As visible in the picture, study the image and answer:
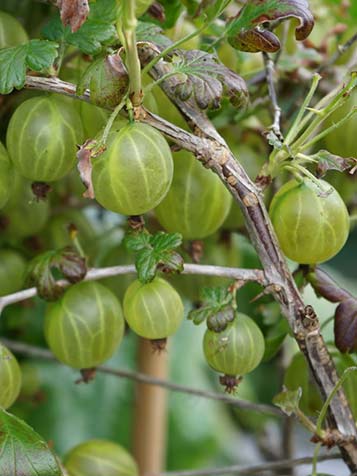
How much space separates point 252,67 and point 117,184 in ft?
1.37

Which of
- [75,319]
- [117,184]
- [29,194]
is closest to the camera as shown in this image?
[117,184]

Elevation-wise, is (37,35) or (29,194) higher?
(37,35)

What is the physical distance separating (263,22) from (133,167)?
0.54 ft

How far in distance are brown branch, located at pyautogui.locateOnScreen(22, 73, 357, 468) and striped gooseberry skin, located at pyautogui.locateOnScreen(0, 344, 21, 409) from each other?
0.23 m

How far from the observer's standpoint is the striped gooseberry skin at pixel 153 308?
66 cm

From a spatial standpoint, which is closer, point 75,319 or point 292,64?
point 75,319

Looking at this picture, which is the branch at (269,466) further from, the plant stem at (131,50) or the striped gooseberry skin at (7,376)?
the plant stem at (131,50)

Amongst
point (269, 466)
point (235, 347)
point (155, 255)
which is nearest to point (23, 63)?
point (155, 255)

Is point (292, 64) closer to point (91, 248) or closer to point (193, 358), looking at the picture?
point (91, 248)

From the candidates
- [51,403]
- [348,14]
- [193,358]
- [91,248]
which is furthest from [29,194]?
[193,358]

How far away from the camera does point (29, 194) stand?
2.88 feet

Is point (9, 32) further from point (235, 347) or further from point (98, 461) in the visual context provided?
point (98, 461)

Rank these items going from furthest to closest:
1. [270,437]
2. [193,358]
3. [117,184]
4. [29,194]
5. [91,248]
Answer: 1. [193,358]
2. [270,437]
3. [91,248]
4. [29,194]
5. [117,184]

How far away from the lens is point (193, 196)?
0.74m
